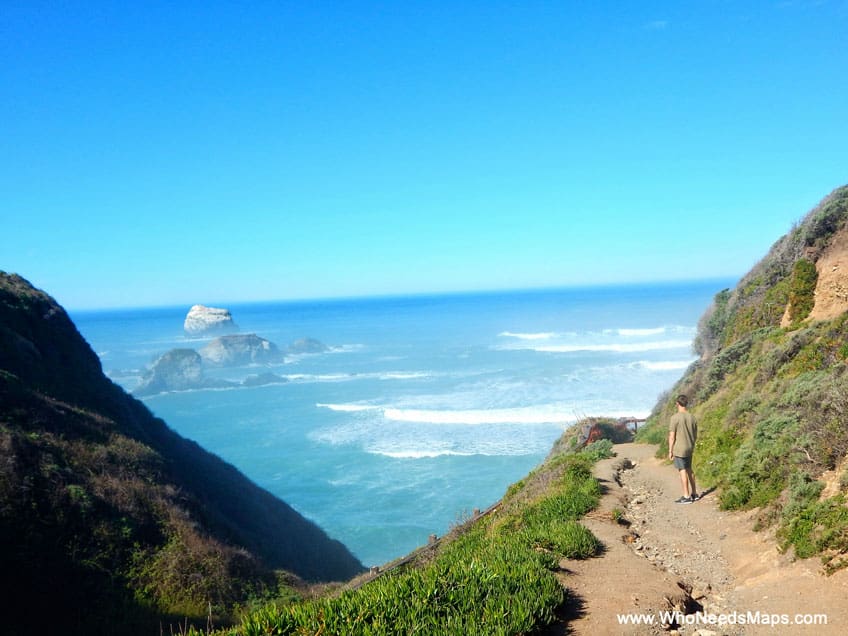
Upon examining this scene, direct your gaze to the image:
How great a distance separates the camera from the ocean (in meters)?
27.3

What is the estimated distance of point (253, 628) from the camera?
4.22 m

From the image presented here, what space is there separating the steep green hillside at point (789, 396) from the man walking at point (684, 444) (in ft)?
1.80

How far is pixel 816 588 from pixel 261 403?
55.8 metres

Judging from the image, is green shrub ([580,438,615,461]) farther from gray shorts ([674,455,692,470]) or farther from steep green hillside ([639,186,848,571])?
gray shorts ([674,455,692,470])

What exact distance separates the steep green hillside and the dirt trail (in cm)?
35

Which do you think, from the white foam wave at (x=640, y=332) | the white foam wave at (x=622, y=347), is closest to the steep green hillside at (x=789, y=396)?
the white foam wave at (x=622, y=347)

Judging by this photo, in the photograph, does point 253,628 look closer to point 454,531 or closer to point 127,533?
point 454,531

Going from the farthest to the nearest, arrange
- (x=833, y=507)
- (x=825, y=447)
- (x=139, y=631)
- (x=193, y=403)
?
(x=193, y=403)
(x=139, y=631)
(x=825, y=447)
(x=833, y=507)

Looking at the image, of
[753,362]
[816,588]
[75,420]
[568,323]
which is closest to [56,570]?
[75,420]

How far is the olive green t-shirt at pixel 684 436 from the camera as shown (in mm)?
9336

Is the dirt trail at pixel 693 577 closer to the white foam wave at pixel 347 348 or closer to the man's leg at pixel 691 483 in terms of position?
the man's leg at pixel 691 483

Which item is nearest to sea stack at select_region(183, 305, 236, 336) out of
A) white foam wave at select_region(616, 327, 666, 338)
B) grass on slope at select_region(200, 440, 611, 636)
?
white foam wave at select_region(616, 327, 666, 338)

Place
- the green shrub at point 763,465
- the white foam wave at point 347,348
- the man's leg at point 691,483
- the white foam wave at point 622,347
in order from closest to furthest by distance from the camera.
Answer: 1. the green shrub at point 763,465
2. the man's leg at point 691,483
3. the white foam wave at point 622,347
4. the white foam wave at point 347,348

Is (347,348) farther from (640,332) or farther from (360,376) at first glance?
(640,332)
